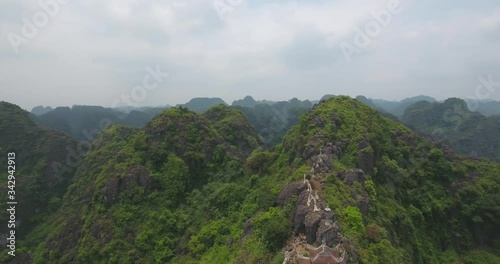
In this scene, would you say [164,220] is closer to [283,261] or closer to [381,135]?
[283,261]

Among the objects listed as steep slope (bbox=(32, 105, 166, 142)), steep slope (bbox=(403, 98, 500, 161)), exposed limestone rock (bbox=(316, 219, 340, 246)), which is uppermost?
exposed limestone rock (bbox=(316, 219, 340, 246))

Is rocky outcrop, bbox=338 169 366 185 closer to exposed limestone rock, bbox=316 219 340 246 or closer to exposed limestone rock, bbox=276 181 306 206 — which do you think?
exposed limestone rock, bbox=276 181 306 206

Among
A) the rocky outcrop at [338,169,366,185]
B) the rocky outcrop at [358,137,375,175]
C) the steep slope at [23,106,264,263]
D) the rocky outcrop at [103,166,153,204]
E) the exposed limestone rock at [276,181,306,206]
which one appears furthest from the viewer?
the rocky outcrop at [103,166,153,204]

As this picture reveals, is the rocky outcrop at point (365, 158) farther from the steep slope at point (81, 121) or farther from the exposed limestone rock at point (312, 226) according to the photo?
the steep slope at point (81, 121)

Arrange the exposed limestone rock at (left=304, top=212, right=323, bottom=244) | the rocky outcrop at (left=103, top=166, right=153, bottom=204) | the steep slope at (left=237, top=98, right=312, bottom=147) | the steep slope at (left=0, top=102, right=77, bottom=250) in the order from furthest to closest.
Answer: the steep slope at (left=237, top=98, right=312, bottom=147), the steep slope at (left=0, top=102, right=77, bottom=250), the rocky outcrop at (left=103, top=166, right=153, bottom=204), the exposed limestone rock at (left=304, top=212, right=323, bottom=244)

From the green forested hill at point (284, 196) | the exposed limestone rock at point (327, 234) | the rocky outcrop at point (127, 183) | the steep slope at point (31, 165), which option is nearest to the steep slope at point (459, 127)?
the green forested hill at point (284, 196)

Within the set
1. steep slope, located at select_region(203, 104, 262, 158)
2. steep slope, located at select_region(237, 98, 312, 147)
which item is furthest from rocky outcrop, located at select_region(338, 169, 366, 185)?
steep slope, located at select_region(237, 98, 312, 147)

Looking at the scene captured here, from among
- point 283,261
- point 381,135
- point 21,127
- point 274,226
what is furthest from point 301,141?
point 21,127

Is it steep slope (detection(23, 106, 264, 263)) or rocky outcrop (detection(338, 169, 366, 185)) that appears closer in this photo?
rocky outcrop (detection(338, 169, 366, 185))
